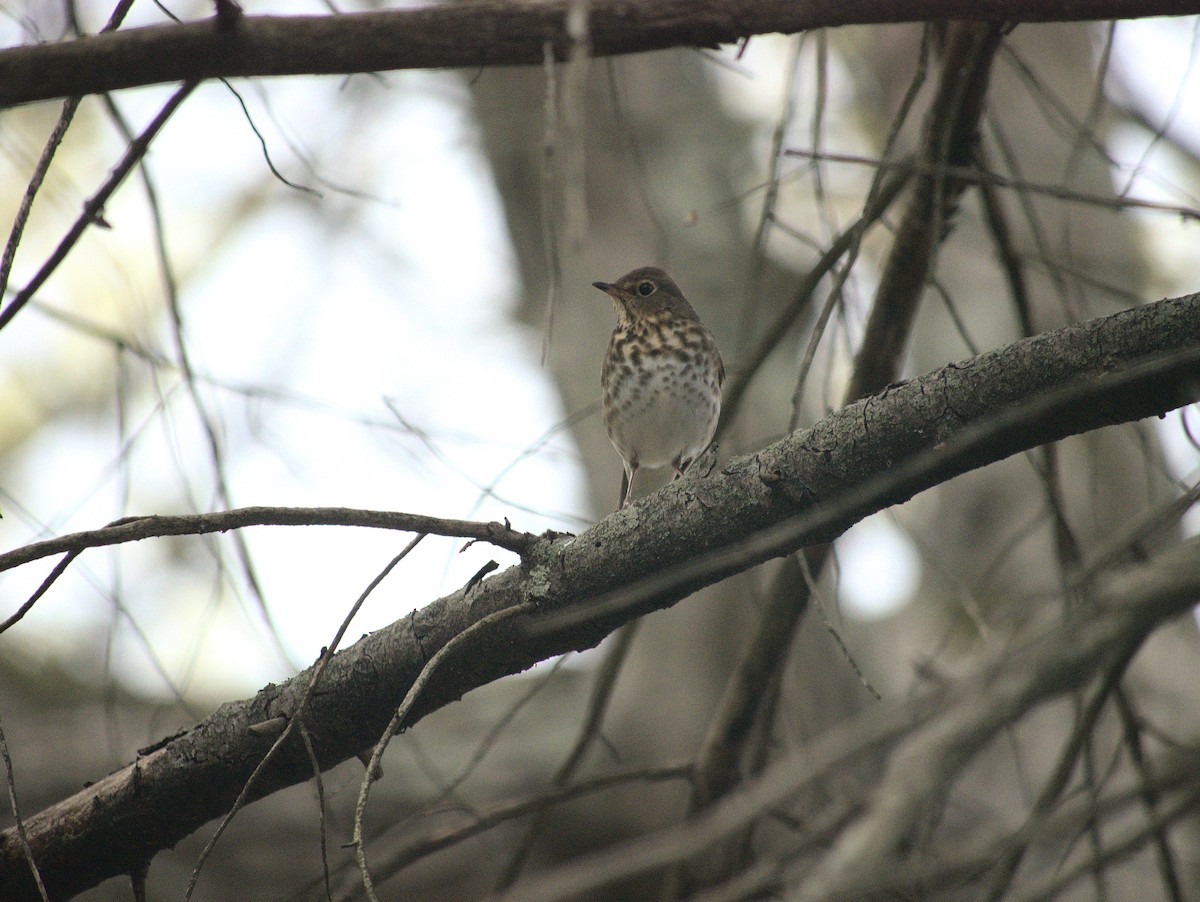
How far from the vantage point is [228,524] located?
1812mm

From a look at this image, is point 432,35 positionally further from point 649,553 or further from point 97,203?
point 649,553

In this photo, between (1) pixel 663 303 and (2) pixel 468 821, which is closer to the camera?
(2) pixel 468 821

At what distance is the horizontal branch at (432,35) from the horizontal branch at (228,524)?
2.19 feet

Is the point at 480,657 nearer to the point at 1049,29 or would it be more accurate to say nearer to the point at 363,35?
the point at 363,35

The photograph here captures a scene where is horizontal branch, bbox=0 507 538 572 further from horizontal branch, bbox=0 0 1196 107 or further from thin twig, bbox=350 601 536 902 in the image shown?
horizontal branch, bbox=0 0 1196 107

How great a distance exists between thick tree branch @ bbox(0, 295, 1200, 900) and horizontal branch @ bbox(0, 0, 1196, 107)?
0.62 metres

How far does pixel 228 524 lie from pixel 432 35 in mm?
851

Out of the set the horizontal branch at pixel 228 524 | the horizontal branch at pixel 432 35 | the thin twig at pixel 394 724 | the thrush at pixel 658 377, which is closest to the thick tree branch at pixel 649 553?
the thin twig at pixel 394 724

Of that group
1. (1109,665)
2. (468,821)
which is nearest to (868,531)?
(468,821)

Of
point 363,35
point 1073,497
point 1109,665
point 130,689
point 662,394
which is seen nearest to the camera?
point 363,35

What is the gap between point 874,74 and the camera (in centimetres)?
641

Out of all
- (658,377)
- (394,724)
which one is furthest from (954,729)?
(658,377)

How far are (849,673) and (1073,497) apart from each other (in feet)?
4.78

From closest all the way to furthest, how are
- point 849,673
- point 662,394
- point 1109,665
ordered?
point 1109,665 → point 662,394 → point 849,673
